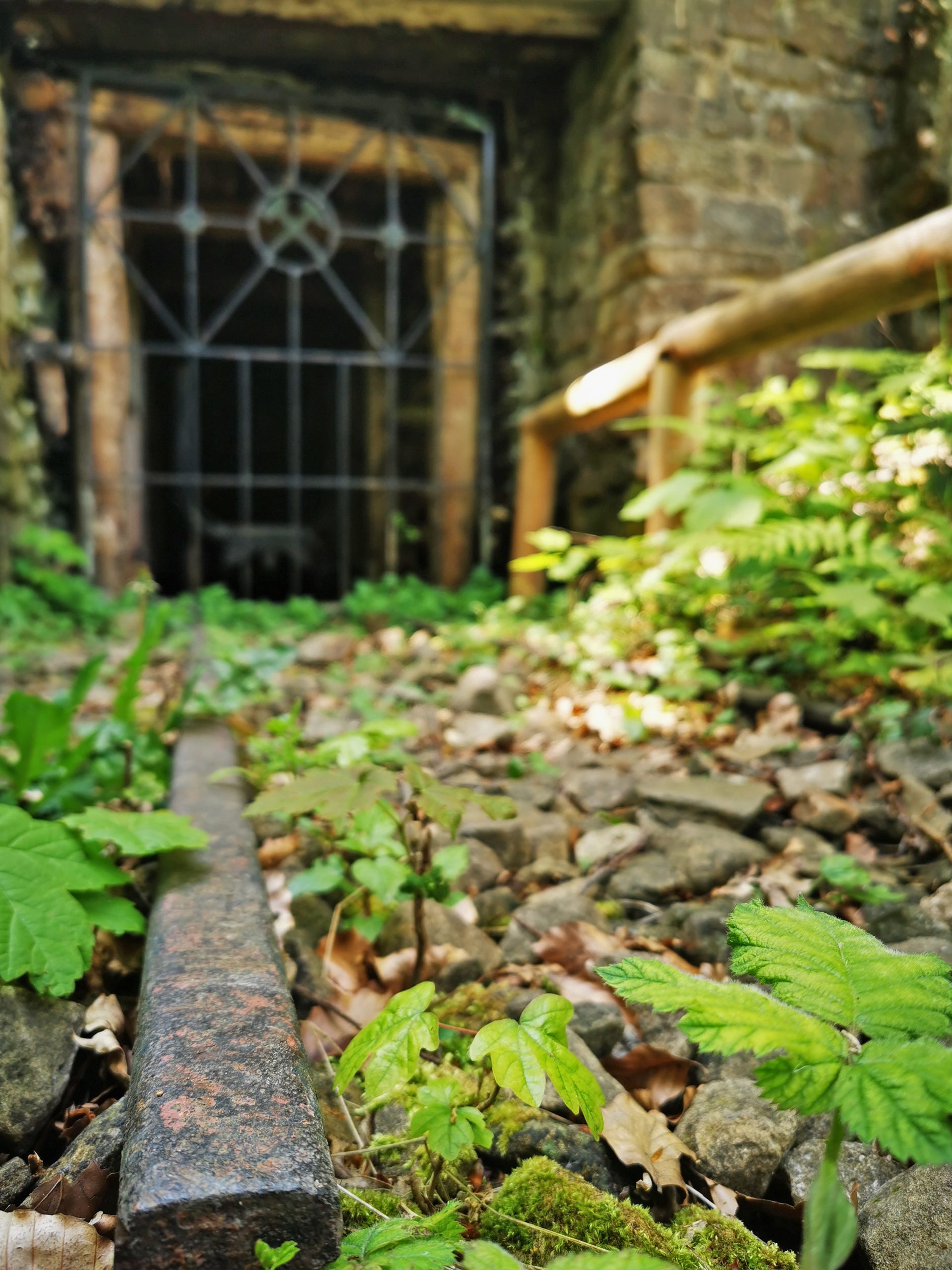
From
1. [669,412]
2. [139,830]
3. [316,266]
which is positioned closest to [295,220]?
[316,266]

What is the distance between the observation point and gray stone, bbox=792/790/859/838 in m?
1.54

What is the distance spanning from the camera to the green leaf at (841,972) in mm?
598

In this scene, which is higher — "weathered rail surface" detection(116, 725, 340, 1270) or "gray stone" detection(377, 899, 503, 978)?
"weathered rail surface" detection(116, 725, 340, 1270)

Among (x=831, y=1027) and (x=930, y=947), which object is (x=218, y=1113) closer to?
(x=831, y=1027)

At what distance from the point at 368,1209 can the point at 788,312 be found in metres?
2.17

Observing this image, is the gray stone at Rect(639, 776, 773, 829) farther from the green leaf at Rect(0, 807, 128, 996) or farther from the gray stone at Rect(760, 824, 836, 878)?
the green leaf at Rect(0, 807, 128, 996)

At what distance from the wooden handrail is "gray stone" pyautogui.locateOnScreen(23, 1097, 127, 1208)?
2067 millimetres

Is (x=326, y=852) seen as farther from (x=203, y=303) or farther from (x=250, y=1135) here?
(x=203, y=303)

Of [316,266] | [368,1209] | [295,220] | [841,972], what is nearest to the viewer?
[841,972]

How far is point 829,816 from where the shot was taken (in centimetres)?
154

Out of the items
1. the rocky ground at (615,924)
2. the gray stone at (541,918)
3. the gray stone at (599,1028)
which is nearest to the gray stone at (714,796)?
the rocky ground at (615,924)

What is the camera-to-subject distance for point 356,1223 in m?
0.75

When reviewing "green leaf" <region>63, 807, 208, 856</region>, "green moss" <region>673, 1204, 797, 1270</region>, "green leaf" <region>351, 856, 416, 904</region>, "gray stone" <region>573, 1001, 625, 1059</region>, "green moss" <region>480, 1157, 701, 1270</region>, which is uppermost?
"green leaf" <region>63, 807, 208, 856</region>

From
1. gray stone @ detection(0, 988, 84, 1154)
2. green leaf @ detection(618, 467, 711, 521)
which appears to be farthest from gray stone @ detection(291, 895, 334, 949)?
green leaf @ detection(618, 467, 711, 521)
